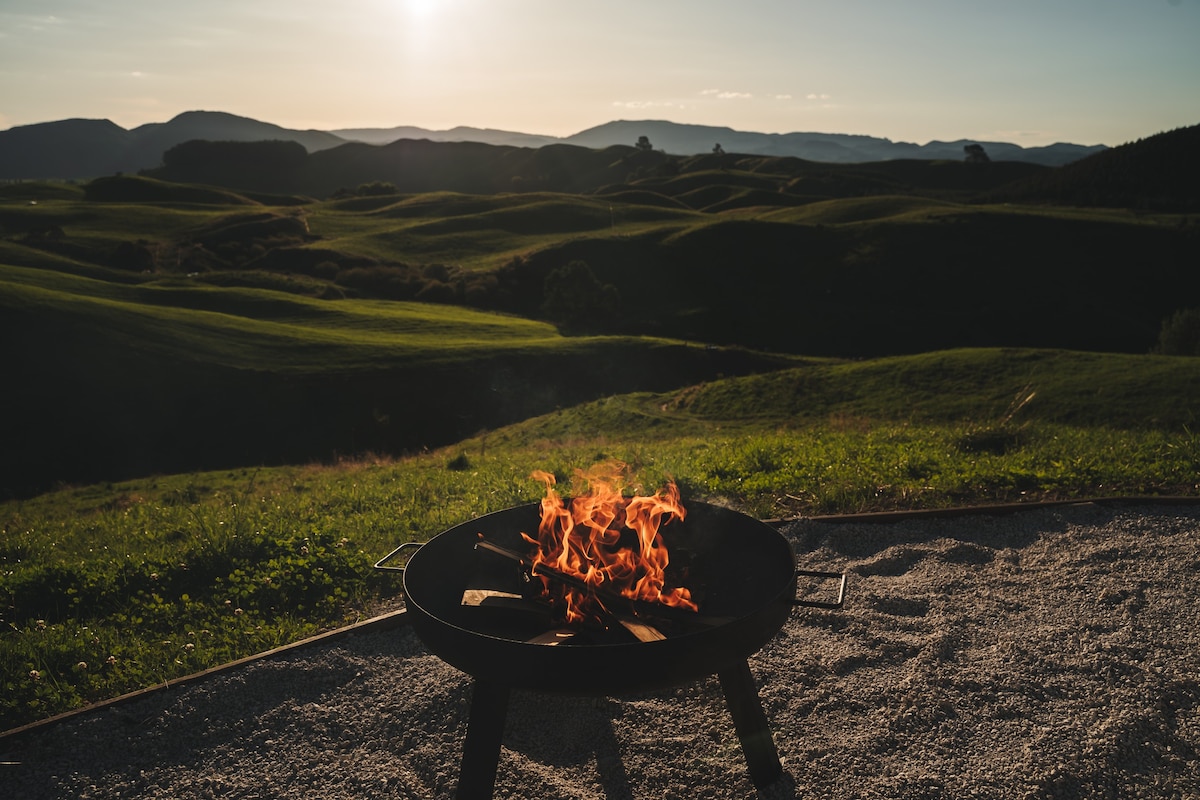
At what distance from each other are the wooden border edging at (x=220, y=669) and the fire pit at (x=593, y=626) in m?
1.30

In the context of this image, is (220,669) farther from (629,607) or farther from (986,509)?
(986,509)

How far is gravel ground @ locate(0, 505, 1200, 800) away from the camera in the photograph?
5.12 meters

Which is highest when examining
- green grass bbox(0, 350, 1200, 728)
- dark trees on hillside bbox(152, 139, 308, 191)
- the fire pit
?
dark trees on hillside bbox(152, 139, 308, 191)

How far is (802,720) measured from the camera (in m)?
5.73

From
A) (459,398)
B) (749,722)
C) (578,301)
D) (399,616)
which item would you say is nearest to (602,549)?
(749,722)

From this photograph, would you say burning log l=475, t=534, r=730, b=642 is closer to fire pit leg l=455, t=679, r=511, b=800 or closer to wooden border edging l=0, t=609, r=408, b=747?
fire pit leg l=455, t=679, r=511, b=800

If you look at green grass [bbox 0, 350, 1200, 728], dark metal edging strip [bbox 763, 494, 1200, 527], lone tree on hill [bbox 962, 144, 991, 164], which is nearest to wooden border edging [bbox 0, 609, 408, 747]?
green grass [bbox 0, 350, 1200, 728]

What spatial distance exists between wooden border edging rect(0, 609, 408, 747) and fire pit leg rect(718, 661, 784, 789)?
2.95 metres

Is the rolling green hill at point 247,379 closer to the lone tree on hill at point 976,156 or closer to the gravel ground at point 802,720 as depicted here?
the gravel ground at point 802,720

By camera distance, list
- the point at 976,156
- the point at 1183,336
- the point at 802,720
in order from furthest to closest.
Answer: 1. the point at 976,156
2. the point at 1183,336
3. the point at 802,720

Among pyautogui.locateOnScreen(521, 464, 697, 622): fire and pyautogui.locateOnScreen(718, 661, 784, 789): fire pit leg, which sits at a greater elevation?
pyautogui.locateOnScreen(521, 464, 697, 622): fire

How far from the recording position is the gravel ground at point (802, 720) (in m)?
5.12

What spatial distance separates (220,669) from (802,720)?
4805 mm

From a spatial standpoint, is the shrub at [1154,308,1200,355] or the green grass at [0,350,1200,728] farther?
the shrub at [1154,308,1200,355]
